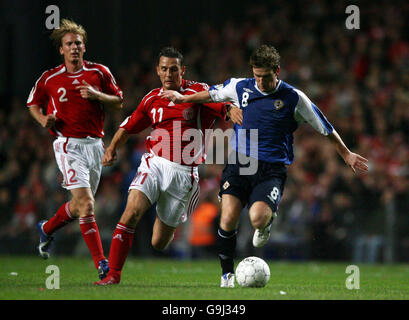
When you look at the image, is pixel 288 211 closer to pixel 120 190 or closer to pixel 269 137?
pixel 120 190

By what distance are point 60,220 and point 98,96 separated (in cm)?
168

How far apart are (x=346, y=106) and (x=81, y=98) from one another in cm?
877

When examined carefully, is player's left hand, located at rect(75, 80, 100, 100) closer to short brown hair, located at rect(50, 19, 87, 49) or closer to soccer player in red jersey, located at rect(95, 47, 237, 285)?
soccer player in red jersey, located at rect(95, 47, 237, 285)

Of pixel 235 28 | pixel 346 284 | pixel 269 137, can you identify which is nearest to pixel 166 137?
pixel 269 137

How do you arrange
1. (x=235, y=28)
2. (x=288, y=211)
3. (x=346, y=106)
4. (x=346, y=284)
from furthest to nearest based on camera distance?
(x=235, y=28)
(x=346, y=106)
(x=288, y=211)
(x=346, y=284)

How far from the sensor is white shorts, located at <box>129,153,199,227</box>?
8.30m

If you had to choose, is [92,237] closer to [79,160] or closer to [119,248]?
[119,248]

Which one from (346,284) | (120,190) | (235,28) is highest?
(235,28)

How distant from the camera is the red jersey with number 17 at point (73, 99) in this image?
899cm

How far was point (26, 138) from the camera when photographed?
17.6m

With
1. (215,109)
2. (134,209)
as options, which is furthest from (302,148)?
(134,209)

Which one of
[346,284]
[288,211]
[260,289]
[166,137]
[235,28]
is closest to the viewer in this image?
[260,289]

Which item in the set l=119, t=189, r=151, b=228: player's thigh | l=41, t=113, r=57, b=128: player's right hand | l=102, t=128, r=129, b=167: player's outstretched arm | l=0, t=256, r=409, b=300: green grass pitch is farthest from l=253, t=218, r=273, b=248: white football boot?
l=41, t=113, r=57, b=128: player's right hand

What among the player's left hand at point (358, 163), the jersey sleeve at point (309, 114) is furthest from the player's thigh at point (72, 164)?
the player's left hand at point (358, 163)
